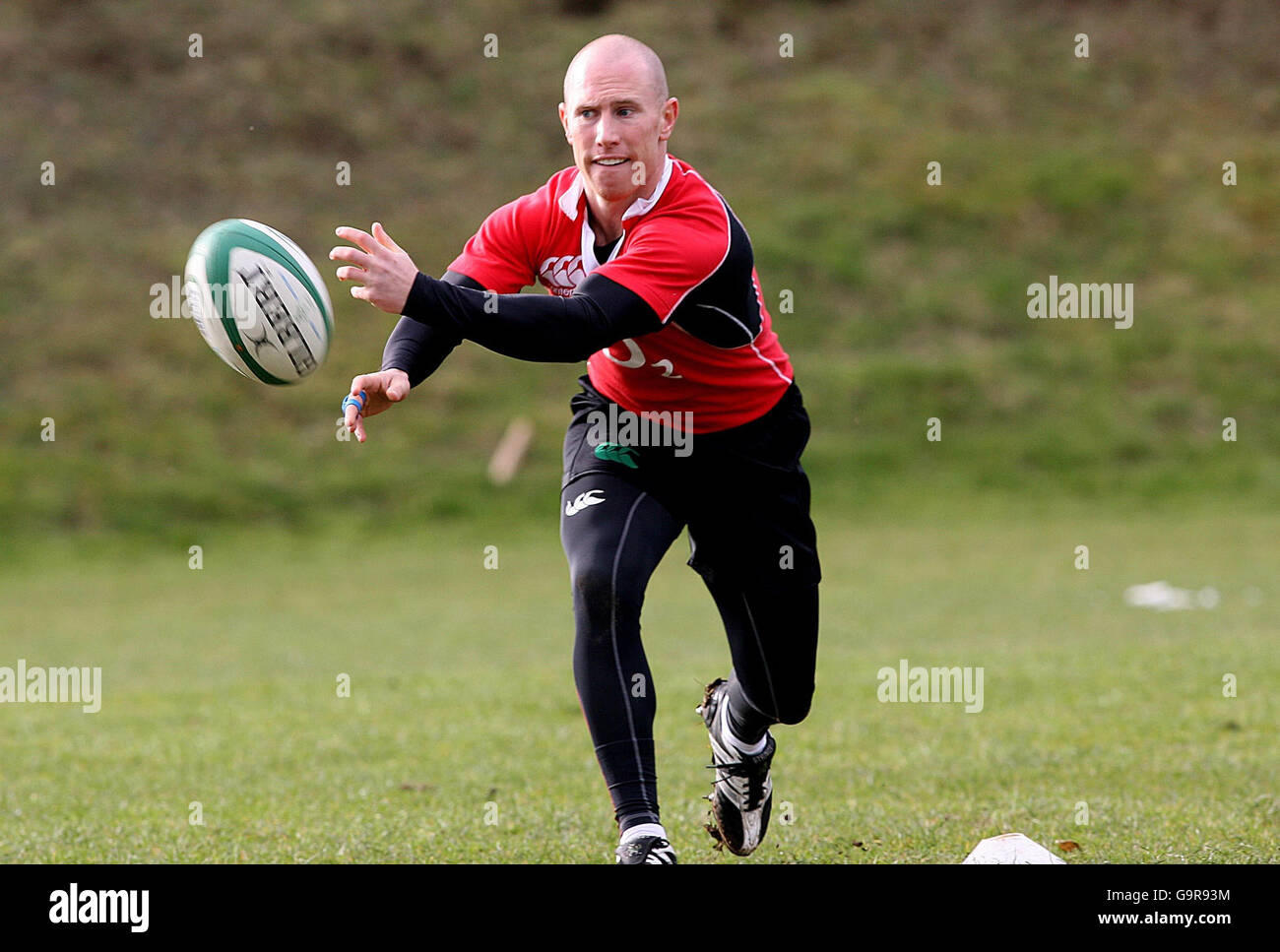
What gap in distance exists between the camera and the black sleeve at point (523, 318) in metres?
4.34

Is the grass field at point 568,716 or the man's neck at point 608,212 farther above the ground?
the man's neck at point 608,212

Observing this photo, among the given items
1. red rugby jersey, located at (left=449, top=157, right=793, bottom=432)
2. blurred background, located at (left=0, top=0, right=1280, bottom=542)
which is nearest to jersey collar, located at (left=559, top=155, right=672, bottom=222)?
red rugby jersey, located at (left=449, top=157, right=793, bottom=432)

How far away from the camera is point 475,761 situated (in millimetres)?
7988

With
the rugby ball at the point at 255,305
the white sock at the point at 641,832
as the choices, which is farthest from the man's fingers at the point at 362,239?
the white sock at the point at 641,832

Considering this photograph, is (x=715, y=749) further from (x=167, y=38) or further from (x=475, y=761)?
(x=167, y=38)

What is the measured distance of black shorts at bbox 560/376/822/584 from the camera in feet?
17.0

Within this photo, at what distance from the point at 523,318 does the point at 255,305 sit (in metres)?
0.91

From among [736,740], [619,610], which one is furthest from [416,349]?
[736,740]

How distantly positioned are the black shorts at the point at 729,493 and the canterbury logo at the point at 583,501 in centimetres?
12

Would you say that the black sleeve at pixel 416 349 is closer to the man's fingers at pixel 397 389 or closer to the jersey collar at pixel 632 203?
the man's fingers at pixel 397 389

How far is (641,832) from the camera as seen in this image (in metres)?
4.64

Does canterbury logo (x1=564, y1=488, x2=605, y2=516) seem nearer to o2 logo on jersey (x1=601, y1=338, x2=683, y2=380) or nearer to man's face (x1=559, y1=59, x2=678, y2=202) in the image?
o2 logo on jersey (x1=601, y1=338, x2=683, y2=380)

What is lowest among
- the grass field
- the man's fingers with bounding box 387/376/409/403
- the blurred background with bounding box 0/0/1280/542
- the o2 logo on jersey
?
the grass field

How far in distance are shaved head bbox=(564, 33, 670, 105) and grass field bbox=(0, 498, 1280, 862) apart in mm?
2752
